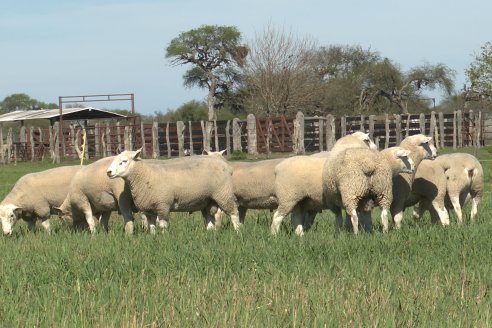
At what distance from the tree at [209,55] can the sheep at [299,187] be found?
174 ft

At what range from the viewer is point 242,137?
4197 centimetres

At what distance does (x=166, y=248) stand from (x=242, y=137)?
32510 millimetres

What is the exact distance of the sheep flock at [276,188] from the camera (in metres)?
10.9

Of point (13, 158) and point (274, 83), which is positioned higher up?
point (274, 83)

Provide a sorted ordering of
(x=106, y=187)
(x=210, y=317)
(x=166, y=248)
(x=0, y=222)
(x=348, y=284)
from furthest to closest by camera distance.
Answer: (x=0, y=222) < (x=106, y=187) < (x=166, y=248) < (x=348, y=284) < (x=210, y=317)

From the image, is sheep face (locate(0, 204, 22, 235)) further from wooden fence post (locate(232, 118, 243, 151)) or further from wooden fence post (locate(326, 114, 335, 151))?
wooden fence post (locate(232, 118, 243, 151))

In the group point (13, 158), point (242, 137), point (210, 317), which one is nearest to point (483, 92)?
point (242, 137)

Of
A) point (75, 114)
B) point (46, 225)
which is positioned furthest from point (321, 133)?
point (46, 225)

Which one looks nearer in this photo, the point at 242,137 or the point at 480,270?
the point at 480,270

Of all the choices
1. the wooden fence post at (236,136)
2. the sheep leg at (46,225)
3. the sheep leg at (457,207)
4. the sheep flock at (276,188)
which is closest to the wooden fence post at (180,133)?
the wooden fence post at (236,136)

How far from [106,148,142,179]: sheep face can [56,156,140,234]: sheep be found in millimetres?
435

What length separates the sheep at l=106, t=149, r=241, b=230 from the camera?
40.4 ft

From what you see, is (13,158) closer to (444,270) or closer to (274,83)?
(274,83)

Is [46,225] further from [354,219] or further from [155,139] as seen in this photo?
[155,139]
